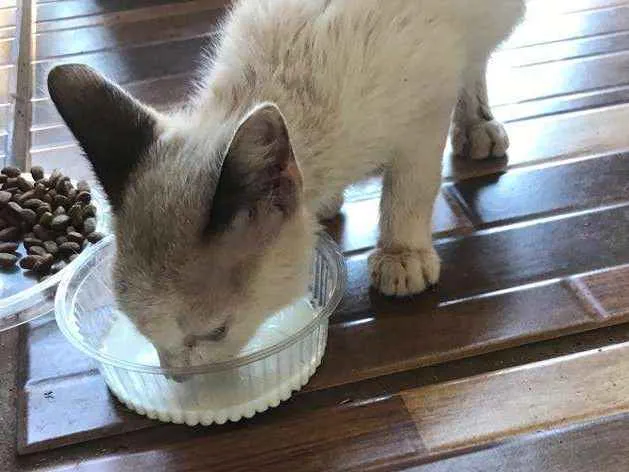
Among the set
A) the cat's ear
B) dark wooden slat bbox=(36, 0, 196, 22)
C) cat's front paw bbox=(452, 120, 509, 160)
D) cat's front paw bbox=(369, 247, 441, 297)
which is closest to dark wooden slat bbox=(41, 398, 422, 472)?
cat's front paw bbox=(369, 247, 441, 297)

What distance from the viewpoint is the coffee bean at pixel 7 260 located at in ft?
5.86

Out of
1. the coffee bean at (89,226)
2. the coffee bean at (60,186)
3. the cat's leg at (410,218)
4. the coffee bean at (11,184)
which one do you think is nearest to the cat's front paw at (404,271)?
the cat's leg at (410,218)

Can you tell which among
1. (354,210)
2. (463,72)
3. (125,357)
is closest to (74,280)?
(125,357)

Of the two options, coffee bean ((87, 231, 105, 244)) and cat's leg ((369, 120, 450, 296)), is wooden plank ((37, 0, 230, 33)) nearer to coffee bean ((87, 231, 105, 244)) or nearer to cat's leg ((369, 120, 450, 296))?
coffee bean ((87, 231, 105, 244))

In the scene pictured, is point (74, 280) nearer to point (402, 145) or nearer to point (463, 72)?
point (402, 145)

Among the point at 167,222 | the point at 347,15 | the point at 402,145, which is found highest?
the point at 347,15

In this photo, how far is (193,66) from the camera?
254 cm

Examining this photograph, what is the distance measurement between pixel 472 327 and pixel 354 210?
0.48m

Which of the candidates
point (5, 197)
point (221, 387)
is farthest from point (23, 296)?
point (221, 387)

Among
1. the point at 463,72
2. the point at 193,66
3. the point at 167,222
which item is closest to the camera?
the point at 167,222

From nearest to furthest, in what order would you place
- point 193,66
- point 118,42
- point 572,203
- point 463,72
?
point 463,72, point 572,203, point 193,66, point 118,42

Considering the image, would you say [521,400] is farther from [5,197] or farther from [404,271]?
[5,197]

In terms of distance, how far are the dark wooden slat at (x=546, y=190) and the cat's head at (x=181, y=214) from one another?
2.25 ft

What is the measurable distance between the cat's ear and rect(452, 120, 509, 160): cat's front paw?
892 mm
